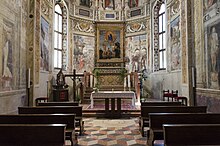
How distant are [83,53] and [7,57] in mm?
9576

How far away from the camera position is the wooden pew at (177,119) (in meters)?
4.62

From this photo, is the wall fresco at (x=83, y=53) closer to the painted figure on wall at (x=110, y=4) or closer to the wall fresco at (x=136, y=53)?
the wall fresco at (x=136, y=53)

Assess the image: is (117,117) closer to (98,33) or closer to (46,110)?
(46,110)

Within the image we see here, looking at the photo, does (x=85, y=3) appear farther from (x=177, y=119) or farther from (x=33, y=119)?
(x=177, y=119)

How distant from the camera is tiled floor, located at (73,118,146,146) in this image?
597cm

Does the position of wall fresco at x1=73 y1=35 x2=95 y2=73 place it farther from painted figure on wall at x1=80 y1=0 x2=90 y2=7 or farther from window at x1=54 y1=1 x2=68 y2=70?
painted figure on wall at x1=80 y1=0 x2=90 y2=7

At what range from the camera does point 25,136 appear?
144 inches

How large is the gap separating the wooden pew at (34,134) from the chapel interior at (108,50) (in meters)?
3.44

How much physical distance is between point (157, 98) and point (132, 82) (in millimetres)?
2072

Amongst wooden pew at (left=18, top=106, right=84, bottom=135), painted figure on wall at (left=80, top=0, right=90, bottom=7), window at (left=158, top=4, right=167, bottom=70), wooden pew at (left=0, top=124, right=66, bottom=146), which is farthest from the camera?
painted figure on wall at (left=80, top=0, right=90, bottom=7)

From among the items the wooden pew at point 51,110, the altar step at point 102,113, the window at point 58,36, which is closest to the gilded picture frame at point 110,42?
the window at point 58,36

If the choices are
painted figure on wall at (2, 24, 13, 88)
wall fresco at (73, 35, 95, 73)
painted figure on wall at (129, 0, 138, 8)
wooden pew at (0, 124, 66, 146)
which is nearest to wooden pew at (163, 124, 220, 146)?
wooden pew at (0, 124, 66, 146)

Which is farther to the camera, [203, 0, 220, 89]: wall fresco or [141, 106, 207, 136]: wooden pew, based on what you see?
[203, 0, 220, 89]: wall fresco

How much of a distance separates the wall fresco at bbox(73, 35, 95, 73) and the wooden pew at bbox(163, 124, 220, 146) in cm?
1326
